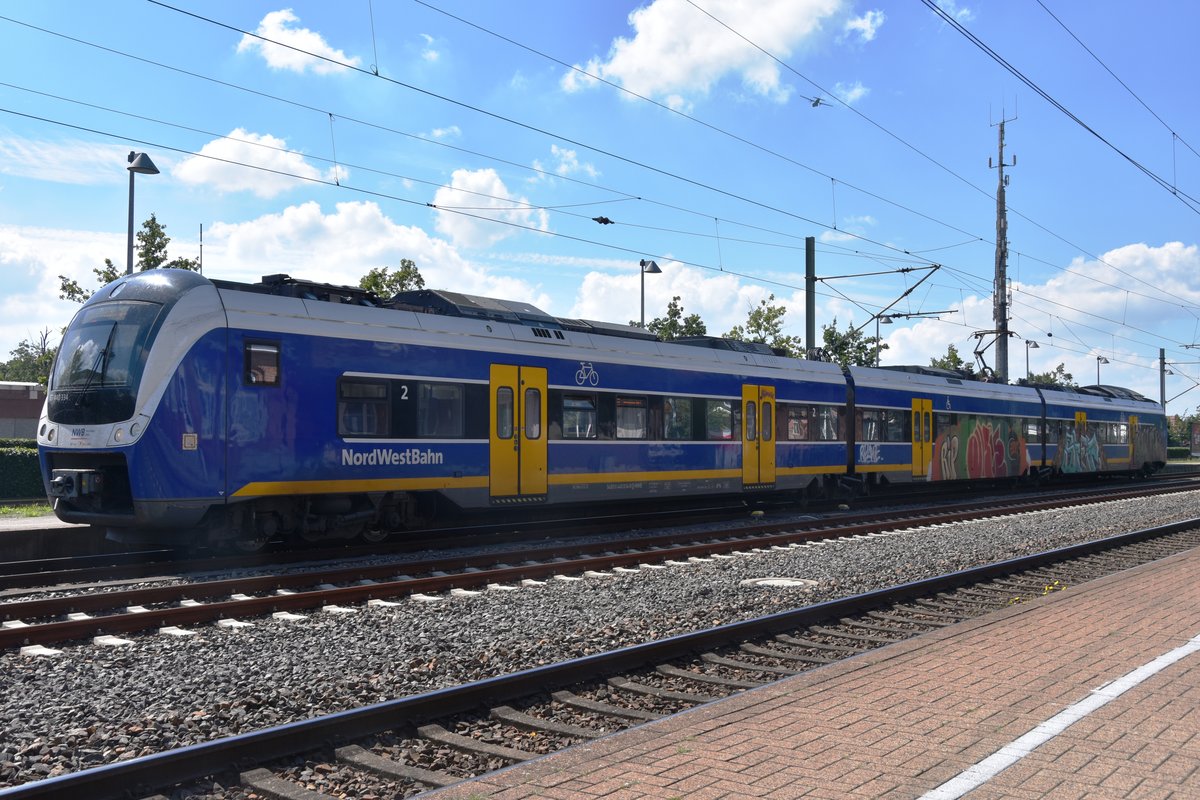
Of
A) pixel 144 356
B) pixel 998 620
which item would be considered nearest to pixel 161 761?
pixel 998 620

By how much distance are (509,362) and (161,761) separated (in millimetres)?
10490

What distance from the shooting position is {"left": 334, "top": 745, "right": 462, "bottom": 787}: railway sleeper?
4.61 meters

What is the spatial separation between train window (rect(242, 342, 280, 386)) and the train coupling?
6.40 feet

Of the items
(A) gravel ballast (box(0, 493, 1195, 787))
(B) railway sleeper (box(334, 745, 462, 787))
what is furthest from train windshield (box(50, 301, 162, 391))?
(B) railway sleeper (box(334, 745, 462, 787))

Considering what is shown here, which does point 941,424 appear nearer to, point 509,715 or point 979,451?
point 979,451

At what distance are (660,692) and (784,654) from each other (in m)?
1.57

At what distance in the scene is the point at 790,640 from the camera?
7832 millimetres

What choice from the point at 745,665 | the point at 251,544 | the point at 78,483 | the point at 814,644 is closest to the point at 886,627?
the point at 814,644

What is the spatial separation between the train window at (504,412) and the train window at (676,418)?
361 cm

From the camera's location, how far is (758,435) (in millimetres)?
19484

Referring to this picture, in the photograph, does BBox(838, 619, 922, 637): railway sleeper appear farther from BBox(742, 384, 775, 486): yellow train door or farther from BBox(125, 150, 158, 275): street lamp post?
BBox(125, 150, 158, 275): street lamp post

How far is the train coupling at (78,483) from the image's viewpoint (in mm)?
11008

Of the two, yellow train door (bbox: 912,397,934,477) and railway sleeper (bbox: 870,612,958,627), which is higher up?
yellow train door (bbox: 912,397,934,477)

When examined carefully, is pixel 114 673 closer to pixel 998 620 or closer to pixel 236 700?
pixel 236 700
